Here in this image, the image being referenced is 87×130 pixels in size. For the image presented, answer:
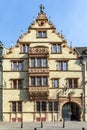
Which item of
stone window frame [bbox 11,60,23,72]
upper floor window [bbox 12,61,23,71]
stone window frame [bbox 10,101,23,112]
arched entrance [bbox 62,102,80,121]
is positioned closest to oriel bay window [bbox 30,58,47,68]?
upper floor window [bbox 12,61,23,71]

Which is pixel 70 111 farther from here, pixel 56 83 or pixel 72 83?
pixel 56 83

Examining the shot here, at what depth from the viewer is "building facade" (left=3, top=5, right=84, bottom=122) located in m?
59.2

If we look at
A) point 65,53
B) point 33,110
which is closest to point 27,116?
point 33,110

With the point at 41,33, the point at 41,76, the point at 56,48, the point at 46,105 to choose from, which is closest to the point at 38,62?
the point at 41,76

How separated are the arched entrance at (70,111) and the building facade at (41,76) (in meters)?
0.18

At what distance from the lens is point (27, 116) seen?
5941 centimetres

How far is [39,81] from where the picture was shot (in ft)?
194

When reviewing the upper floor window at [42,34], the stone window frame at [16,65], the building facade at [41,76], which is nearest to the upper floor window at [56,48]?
the building facade at [41,76]

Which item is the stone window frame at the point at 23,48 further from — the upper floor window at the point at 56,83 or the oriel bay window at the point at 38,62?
the upper floor window at the point at 56,83

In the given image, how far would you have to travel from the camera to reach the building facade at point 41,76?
59.2 m

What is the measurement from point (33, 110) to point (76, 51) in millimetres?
12042

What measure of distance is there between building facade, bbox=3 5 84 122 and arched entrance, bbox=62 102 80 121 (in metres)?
0.18

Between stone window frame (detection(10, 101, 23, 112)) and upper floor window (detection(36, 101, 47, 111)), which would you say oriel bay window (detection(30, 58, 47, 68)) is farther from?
stone window frame (detection(10, 101, 23, 112))

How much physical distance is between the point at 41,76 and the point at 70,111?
8115mm
